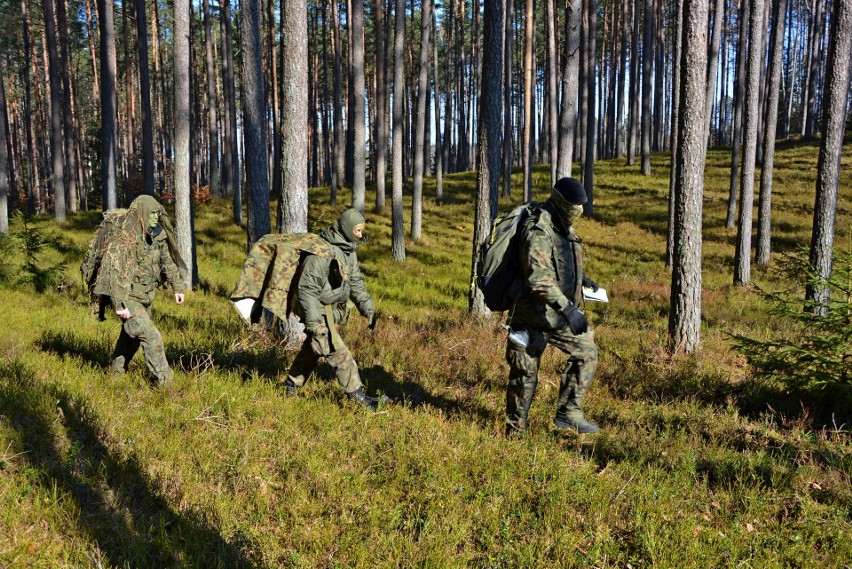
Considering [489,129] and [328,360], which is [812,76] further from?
[328,360]

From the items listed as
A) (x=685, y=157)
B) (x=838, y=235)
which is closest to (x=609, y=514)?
(x=685, y=157)

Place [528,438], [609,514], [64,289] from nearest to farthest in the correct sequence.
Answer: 1. [609,514]
2. [528,438]
3. [64,289]

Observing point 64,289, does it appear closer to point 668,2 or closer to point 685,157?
point 685,157

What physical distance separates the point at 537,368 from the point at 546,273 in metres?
0.98

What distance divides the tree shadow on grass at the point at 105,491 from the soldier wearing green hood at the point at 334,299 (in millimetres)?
1919

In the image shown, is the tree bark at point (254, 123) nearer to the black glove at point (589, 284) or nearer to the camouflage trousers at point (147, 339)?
the camouflage trousers at point (147, 339)

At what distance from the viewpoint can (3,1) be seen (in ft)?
110

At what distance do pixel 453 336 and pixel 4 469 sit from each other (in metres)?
5.87

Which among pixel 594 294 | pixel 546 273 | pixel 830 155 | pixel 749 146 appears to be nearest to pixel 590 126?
pixel 749 146

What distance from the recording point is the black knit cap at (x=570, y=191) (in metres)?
4.62

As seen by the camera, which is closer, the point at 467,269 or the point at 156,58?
the point at 467,269

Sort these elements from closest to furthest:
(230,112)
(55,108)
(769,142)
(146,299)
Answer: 1. (146,299)
2. (769,142)
3. (55,108)
4. (230,112)

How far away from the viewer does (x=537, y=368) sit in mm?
4988

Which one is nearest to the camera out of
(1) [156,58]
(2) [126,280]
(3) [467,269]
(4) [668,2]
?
(2) [126,280]
